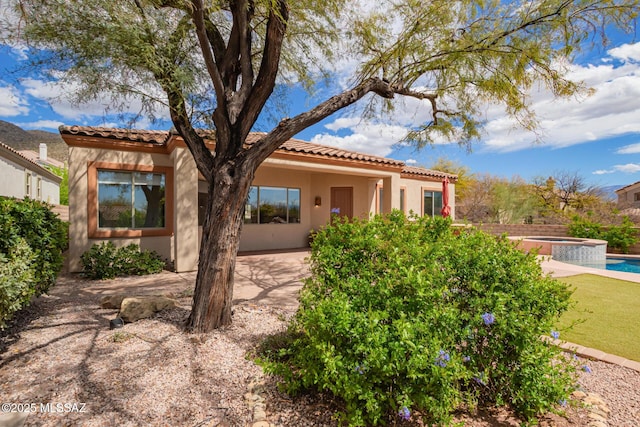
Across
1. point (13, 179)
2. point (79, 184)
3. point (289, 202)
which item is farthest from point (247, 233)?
point (13, 179)

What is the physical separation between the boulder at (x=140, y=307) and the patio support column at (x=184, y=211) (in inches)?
160

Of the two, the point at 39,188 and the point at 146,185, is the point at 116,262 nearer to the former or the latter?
the point at 146,185

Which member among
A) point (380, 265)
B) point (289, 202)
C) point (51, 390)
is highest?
point (289, 202)

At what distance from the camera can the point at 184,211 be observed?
9242 mm

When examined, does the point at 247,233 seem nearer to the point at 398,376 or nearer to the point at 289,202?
the point at 289,202

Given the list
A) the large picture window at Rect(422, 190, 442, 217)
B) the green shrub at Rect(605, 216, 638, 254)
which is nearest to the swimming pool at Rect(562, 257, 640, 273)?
the green shrub at Rect(605, 216, 638, 254)

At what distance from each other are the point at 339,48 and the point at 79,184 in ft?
26.2

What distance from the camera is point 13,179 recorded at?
18.8 meters

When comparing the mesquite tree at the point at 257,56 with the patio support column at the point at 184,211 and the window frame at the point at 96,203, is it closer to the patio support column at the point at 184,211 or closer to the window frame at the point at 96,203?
the patio support column at the point at 184,211

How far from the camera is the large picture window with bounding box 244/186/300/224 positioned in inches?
530

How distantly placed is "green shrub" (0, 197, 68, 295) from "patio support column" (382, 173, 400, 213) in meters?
11.1

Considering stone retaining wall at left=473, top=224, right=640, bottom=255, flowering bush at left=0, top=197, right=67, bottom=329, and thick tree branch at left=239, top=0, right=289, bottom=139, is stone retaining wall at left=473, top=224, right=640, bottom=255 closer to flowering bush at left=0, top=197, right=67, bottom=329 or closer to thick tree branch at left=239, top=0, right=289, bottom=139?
thick tree branch at left=239, top=0, right=289, bottom=139

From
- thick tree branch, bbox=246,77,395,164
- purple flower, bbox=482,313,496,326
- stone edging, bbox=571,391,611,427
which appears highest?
thick tree branch, bbox=246,77,395,164

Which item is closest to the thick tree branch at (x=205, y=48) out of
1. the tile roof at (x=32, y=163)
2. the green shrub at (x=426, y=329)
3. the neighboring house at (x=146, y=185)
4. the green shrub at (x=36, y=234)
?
the green shrub at (x=426, y=329)
